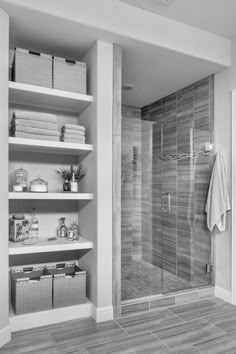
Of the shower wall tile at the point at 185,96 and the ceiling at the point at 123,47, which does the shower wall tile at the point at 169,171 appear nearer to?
the shower wall tile at the point at 185,96

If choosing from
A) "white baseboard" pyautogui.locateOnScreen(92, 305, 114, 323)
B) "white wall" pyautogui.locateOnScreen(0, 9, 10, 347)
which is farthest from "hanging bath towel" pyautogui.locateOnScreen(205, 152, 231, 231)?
"white wall" pyautogui.locateOnScreen(0, 9, 10, 347)

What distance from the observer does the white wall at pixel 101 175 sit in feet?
7.82

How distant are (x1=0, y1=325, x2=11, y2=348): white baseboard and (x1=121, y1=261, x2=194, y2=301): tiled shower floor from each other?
949 mm

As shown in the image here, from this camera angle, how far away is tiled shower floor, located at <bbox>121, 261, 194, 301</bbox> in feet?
8.58

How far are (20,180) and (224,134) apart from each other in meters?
2.05

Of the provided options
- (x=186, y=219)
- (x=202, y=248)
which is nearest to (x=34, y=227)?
(x=186, y=219)

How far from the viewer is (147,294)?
8.71 feet

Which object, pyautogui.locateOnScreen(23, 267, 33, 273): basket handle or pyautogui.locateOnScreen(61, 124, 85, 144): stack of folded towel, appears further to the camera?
pyautogui.locateOnScreen(23, 267, 33, 273): basket handle

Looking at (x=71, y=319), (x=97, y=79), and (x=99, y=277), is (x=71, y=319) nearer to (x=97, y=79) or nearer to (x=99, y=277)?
(x=99, y=277)

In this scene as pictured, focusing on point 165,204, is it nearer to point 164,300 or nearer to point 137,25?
point 164,300

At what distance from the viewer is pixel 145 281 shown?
278cm

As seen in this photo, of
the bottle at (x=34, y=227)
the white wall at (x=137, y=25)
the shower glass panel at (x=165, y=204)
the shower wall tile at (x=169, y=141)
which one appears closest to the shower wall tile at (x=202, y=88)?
the shower glass panel at (x=165, y=204)

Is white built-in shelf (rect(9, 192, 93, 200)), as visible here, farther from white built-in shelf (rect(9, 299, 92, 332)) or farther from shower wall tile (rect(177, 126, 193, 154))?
shower wall tile (rect(177, 126, 193, 154))

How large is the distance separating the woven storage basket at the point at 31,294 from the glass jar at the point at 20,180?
737mm
